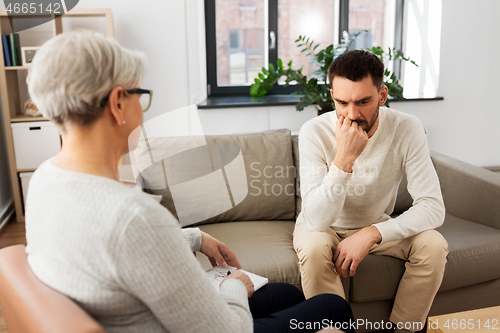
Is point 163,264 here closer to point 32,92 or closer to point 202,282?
point 202,282

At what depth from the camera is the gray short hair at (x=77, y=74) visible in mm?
647

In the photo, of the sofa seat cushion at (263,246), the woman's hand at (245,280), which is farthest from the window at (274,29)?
the woman's hand at (245,280)

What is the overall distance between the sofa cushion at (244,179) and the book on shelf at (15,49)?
1557 mm

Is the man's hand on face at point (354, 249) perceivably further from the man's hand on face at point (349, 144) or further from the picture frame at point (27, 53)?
the picture frame at point (27, 53)

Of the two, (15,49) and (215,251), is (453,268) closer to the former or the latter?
(215,251)

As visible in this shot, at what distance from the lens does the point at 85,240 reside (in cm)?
63

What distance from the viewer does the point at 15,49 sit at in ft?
8.86

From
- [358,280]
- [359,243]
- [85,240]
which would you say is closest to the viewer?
[85,240]

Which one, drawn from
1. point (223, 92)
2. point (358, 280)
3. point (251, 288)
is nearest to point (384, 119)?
point (358, 280)

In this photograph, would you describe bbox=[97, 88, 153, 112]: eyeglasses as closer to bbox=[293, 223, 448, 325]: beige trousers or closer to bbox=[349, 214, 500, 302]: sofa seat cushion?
bbox=[293, 223, 448, 325]: beige trousers

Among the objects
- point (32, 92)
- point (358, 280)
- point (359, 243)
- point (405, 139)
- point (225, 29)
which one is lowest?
point (358, 280)

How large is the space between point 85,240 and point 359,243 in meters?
0.98

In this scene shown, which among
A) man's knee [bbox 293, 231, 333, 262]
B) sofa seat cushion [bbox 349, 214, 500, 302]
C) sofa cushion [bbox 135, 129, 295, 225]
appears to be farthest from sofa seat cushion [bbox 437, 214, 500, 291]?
sofa cushion [bbox 135, 129, 295, 225]

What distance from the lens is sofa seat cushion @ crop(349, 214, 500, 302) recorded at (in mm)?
1495
